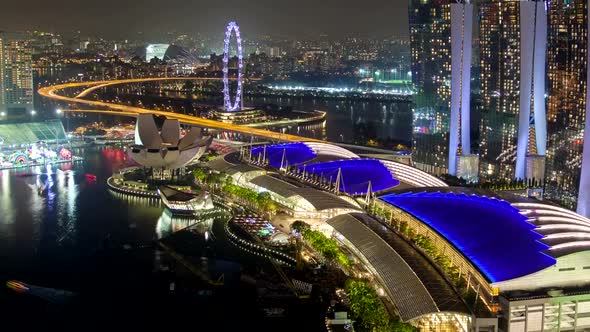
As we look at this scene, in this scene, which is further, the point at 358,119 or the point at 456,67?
the point at 358,119

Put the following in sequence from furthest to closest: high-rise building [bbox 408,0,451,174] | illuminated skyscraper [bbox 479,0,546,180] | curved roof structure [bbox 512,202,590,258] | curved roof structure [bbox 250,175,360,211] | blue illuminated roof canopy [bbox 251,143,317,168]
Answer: high-rise building [bbox 408,0,451,174] < blue illuminated roof canopy [bbox 251,143,317,168] < illuminated skyscraper [bbox 479,0,546,180] < curved roof structure [bbox 250,175,360,211] < curved roof structure [bbox 512,202,590,258]

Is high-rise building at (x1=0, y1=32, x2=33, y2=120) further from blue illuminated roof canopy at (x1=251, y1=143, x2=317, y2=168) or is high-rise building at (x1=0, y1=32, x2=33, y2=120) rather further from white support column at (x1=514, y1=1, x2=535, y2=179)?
white support column at (x1=514, y1=1, x2=535, y2=179)

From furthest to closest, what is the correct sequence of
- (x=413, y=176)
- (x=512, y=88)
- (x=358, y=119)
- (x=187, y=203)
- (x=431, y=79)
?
(x=358, y=119), (x=431, y=79), (x=512, y=88), (x=413, y=176), (x=187, y=203)

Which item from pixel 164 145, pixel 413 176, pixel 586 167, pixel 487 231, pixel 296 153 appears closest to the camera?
pixel 487 231

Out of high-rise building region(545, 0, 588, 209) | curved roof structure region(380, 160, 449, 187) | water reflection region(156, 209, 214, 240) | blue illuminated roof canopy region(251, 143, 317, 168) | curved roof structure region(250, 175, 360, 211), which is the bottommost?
water reflection region(156, 209, 214, 240)

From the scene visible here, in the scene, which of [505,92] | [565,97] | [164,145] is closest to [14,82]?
[164,145]

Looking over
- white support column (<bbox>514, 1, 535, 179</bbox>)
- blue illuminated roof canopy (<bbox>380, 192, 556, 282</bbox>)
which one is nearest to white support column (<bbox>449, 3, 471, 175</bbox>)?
white support column (<bbox>514, 1, 535, 179</bbox>)

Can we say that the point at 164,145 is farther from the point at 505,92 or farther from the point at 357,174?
the point at 505,92
